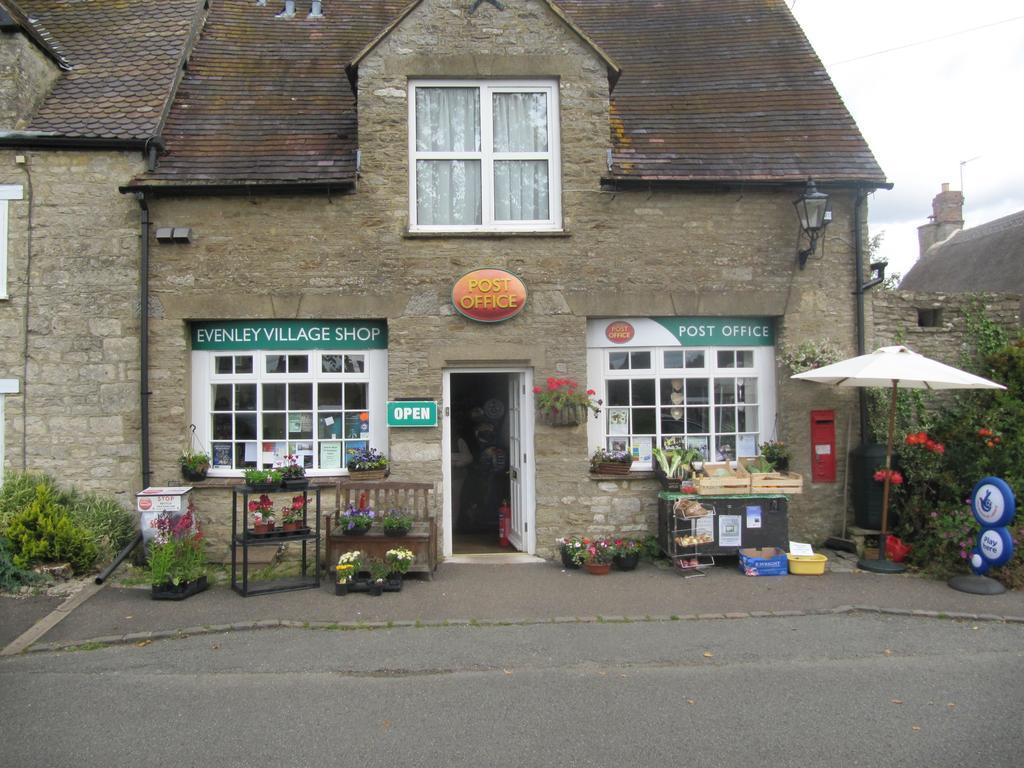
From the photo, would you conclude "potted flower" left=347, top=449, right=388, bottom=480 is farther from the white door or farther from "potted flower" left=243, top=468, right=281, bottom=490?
the white door

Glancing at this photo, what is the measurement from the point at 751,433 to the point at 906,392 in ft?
6.81

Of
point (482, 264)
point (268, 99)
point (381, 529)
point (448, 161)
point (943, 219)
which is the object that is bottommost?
point (381, 529)

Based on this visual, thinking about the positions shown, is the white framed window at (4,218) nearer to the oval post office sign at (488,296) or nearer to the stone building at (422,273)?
the stone building at (422,273)

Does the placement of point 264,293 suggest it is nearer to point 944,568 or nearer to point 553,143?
point 553,143

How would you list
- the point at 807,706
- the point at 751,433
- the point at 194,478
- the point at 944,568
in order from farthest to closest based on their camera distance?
the point at 751,433 → the point at 194,478 → the point at 944,568 → the point at 807,706

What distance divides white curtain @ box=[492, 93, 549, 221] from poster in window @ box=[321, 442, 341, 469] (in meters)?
3.46

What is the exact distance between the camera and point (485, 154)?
30.5 ft

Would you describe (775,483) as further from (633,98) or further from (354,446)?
(633,98)

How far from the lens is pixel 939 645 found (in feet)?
20.4

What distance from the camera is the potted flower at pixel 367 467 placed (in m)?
8.87

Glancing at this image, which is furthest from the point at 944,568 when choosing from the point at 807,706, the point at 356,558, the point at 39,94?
the point at 39,94

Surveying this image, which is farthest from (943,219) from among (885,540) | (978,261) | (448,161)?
(448,161)

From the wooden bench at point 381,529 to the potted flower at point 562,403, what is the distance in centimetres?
160

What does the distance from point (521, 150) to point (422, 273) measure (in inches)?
79.0
